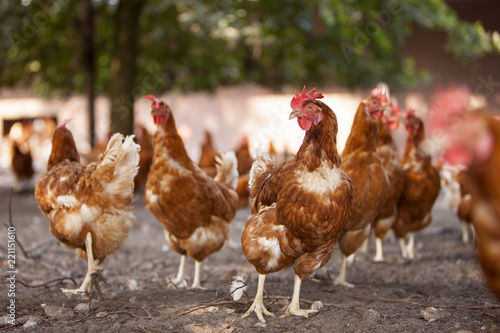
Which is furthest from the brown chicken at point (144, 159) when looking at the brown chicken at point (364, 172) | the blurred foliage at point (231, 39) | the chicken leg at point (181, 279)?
the brown chicken at point (364, 172)

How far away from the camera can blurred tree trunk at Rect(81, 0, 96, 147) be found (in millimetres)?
8104

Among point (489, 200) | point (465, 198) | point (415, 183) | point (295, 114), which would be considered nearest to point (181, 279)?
point (295, 114)

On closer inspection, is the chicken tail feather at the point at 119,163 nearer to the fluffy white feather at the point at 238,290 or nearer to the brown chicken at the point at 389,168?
the fluffy white feather at the point at 238,290

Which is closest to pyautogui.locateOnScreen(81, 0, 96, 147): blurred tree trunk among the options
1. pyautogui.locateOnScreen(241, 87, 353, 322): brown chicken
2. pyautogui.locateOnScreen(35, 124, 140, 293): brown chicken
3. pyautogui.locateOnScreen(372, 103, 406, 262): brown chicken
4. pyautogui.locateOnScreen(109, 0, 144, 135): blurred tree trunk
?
pyautogui.locateOnScreen(109, 0, 144, 135): blurred tree trunk

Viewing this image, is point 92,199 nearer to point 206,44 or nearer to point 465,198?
point 465,198

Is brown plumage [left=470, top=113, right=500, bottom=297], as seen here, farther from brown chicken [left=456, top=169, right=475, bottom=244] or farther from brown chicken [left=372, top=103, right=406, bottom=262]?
brown chicken [left=456, top=169, right=475, bottom=244]

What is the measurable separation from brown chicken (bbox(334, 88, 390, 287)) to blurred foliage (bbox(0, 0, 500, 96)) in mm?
3341

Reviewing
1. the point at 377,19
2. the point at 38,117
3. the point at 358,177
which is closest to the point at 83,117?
the point at 38,117

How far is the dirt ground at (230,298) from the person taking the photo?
2807 mm

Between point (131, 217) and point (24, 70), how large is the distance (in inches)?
258

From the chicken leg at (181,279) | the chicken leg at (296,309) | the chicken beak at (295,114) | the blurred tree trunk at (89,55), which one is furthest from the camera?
the blurred tree trunk at (89,55)

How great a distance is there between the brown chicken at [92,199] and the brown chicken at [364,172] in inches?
69.8

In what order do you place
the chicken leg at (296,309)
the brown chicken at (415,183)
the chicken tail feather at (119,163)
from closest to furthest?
the chicken leg at (296,309) → the chicken tail feather at (119,163) → the brown chicken at (415,183)

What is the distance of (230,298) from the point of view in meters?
3.45
